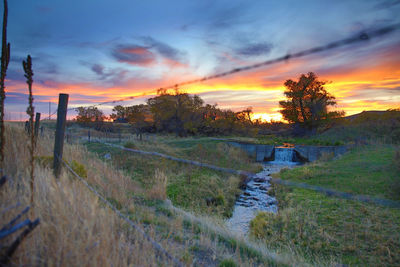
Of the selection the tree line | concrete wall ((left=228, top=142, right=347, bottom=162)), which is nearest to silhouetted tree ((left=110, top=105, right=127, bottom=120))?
the tree line

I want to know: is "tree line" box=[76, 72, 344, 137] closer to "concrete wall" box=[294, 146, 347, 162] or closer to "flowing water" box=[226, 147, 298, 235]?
"concrete wall" box=[294, 146, 347, 162]

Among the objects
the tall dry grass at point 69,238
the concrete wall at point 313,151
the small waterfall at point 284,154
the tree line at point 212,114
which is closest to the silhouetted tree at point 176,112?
the tree line at point 212,114

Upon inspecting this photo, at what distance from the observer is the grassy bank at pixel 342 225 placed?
6480 mm

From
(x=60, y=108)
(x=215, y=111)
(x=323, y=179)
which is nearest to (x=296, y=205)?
(x=323, y=179)

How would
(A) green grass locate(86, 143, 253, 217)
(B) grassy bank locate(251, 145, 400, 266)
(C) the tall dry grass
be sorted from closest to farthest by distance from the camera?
(C) the tall dry grass, (B) grassy bank locate(251, 145, 400, 266), (A) green grass locate(86, 143, 253, 217)

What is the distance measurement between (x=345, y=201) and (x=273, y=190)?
4550mm

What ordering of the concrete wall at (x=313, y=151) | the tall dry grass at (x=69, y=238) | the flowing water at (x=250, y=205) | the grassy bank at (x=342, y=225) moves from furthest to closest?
the concrete wall at (x=313, y=151)
the flowing water at (x=250, y=205)
the grassy bank at (x=342, y=225)
the tall dry grass at (x=69, y=238)

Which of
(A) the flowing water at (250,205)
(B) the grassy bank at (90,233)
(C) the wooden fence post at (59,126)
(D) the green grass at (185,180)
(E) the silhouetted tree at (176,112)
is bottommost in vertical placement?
(A) the flowing water at (250,205)

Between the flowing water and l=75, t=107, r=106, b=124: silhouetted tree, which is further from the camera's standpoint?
l=75, t=107, r=106, b=124: silhouetted tree

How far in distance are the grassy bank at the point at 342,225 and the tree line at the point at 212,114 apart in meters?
25.5

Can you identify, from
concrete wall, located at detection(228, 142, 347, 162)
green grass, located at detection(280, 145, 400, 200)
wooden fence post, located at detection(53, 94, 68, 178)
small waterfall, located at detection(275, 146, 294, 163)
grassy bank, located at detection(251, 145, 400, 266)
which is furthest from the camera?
small waterfall, located at detection(275, 146, 294, 163)

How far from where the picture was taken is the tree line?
36.2m

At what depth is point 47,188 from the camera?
11.7 feet

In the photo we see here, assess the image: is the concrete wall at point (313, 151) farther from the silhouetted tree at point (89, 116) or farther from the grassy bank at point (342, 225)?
the silhouetted tree at point (89, 116)
